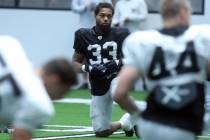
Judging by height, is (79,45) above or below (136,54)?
below

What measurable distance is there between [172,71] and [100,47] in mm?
5240

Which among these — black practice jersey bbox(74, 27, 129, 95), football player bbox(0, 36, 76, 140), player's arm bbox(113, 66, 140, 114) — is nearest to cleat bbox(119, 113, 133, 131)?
black practice jersey bbox(74, 27, 129, 95)

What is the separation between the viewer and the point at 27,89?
5430 mm

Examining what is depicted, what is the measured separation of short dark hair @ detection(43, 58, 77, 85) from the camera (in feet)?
18.3

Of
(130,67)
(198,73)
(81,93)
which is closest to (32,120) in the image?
(130,67)

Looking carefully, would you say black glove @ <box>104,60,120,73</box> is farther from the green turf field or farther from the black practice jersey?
the green turf field

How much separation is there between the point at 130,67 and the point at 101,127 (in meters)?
5.43

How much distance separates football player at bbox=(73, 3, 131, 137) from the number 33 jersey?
16.4ft

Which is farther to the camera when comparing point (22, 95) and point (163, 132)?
point (163, 132)

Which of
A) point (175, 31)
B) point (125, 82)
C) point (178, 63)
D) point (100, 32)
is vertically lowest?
point (100, 32)

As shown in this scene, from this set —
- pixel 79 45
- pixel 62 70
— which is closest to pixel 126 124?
pixel 79 45

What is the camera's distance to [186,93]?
19.3ft

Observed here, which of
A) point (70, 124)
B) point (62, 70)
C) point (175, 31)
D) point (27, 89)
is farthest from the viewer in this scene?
point (70, 124)

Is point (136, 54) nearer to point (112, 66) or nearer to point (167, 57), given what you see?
point (167, 57)
